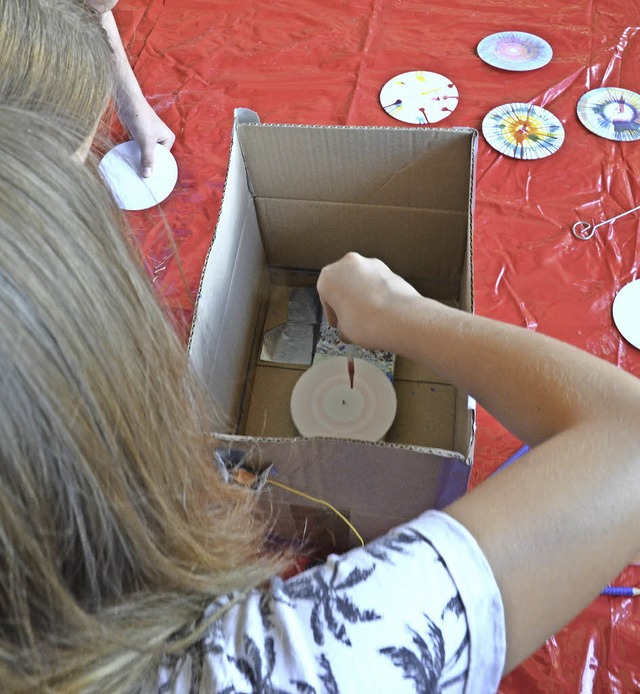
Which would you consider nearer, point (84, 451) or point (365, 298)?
point (84, 451)

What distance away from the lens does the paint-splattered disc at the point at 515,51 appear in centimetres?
92

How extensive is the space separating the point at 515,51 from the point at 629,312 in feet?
1.60

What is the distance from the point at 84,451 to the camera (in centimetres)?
32

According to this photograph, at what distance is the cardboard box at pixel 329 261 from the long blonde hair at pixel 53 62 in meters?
0.17

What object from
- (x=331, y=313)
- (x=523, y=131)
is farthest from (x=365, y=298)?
(x=523, y=131)

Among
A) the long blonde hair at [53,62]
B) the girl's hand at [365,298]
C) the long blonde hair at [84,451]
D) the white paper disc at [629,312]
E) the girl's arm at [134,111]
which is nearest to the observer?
the long blonde hair at [84,451]

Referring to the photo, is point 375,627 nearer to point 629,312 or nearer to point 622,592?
point 622,592

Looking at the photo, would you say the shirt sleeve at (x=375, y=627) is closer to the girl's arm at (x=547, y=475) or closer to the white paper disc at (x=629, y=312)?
the girl's arm at (x=547, y=475)

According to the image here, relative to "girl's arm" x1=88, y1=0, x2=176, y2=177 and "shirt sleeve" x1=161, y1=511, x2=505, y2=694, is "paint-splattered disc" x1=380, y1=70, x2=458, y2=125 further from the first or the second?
"shirt sleeve" x1=161, y1=511, x2=505, y2=694

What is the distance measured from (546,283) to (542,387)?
325 millimetres

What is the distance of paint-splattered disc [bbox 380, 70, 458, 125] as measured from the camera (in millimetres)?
901

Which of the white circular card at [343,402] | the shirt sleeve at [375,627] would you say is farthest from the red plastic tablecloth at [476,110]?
the shirt sleeve at [375,627]

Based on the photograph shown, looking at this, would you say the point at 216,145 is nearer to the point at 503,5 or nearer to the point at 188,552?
the point at 503,5

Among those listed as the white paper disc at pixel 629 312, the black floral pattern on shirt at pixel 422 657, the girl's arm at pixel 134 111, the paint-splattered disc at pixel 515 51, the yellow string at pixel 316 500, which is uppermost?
the paint-splattered disc at pixel 515 51
